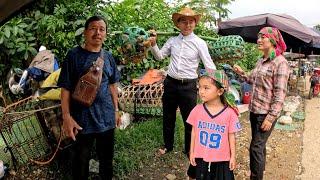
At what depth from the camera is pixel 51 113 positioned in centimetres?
379

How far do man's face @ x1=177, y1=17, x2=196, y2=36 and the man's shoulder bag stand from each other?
1433mm

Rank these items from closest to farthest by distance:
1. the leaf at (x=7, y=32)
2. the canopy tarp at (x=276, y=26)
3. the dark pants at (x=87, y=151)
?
1. the dark pants at (x=87, y=151)
2. the leaf at (x=7, y=32)
3. the canopy tarp at (x=276, y=26)

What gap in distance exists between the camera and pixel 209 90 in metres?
3.14

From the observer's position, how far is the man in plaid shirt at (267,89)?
3.50 meters

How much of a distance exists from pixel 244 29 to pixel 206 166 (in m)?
8.09

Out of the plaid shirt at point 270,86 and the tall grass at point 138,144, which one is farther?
the tall grass at point 138,144

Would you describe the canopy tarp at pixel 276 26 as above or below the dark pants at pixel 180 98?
above

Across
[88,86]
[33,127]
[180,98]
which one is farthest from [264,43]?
[33,127]

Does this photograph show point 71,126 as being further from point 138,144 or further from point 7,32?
point 7,32

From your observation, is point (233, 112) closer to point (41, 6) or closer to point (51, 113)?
point (51, 113)

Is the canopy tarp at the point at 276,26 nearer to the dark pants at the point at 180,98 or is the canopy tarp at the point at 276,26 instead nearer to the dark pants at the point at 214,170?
the dark pants at the point at 180,98

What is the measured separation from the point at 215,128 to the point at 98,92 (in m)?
1.05

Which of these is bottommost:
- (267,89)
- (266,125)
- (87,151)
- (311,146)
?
(311,146)

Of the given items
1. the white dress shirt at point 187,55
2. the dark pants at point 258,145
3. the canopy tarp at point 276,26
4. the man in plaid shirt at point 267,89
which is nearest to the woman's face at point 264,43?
the man in plaid shirt at point 267,89
